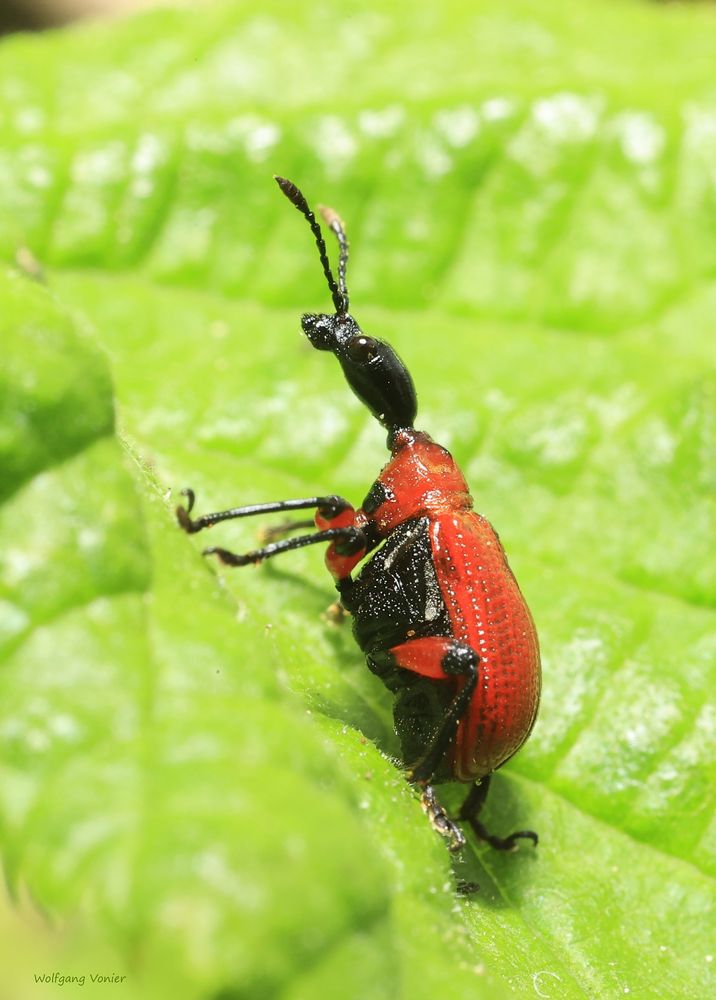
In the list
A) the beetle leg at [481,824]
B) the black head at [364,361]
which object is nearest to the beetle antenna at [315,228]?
the black head at [364,361]

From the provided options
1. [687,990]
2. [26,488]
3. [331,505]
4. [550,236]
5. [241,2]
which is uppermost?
[241,2]

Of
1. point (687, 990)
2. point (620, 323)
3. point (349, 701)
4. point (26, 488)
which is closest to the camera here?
point (26, 488)

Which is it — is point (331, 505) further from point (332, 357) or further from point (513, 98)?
point (513, 98)

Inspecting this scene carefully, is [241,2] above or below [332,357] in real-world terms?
above

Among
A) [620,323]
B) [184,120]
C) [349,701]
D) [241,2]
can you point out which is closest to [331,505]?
[349,701]

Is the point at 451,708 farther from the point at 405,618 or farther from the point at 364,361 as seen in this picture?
the point at 364,361

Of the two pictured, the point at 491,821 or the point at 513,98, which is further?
the point at 513,98

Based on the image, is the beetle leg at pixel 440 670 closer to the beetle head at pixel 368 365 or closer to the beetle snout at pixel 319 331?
the beetle head at pixel 368 365

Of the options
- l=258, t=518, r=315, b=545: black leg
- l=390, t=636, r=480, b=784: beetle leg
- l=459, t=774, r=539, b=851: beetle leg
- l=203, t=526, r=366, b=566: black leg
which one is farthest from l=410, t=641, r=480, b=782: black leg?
l=258, t=518, r=315, b=545: black leg
